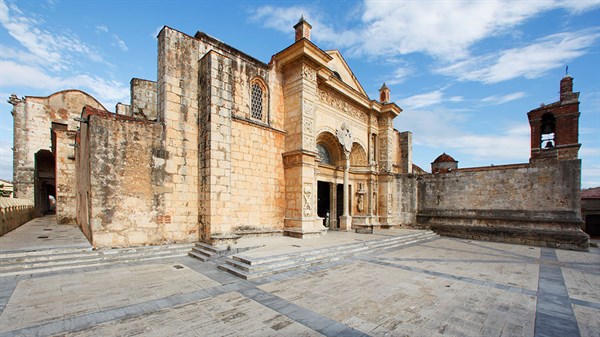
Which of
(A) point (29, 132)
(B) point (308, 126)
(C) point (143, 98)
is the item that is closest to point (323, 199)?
(B) point (308, 126)

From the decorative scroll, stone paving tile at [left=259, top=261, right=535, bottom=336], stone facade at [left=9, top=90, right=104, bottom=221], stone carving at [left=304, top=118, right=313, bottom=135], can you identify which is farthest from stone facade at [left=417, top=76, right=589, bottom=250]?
stone facade at [left=9, top=90, right=104, bottom=221]

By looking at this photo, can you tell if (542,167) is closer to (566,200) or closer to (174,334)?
(566,200)

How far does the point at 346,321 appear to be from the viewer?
12.5 feet

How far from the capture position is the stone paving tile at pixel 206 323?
3.45 m

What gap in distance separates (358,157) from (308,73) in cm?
682

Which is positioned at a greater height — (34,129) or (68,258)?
(34,129)

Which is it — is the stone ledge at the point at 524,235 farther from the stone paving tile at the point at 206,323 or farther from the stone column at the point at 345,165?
the stone paving tile at the point at 206,323

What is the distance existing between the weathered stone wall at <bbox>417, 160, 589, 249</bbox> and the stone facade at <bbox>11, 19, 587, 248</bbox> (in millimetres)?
55

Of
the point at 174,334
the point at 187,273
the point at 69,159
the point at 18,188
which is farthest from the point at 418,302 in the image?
the point at 18,188

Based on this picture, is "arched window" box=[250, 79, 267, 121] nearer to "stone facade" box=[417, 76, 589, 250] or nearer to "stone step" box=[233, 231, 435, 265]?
"stone step" box=[233, 231, 435, 265]

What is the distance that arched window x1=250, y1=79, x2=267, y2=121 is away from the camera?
10.3m

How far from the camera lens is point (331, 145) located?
14.3 metres

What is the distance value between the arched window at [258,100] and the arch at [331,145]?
12.9ft

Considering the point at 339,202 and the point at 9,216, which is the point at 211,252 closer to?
the point at 339,202
